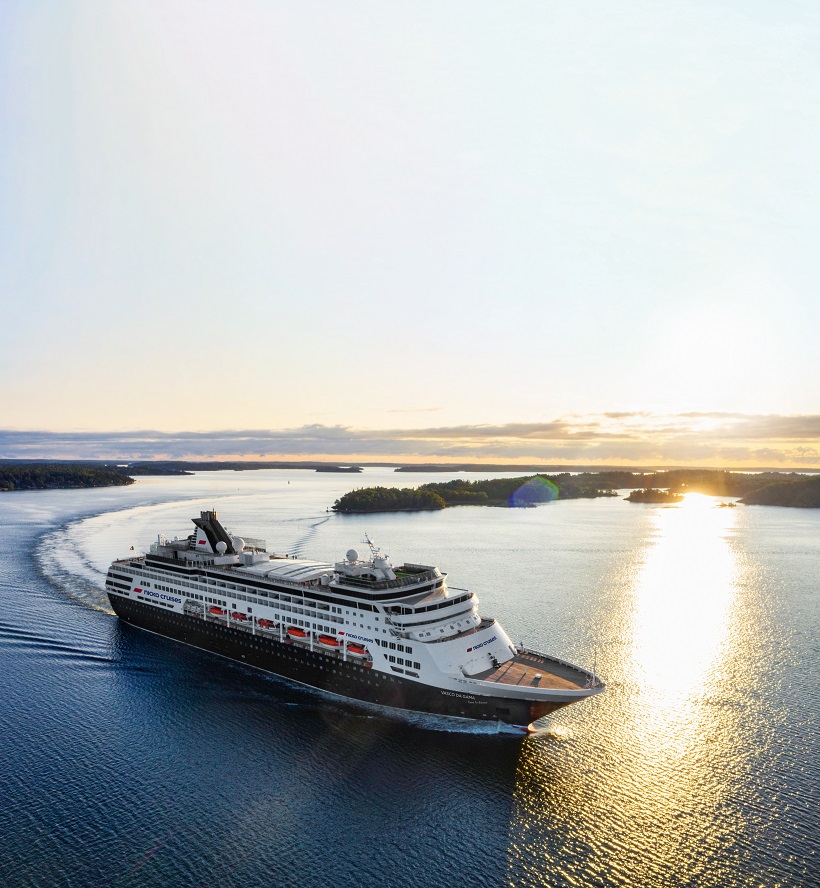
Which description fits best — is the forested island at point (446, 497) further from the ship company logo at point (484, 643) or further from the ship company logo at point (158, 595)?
the ship company logo at point (484, 643)

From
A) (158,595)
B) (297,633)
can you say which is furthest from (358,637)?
(158,595)

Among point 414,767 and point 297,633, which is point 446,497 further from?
point 414,767

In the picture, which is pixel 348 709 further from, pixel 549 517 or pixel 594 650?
pixel 549 517

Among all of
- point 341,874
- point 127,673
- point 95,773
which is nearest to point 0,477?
point 127,673

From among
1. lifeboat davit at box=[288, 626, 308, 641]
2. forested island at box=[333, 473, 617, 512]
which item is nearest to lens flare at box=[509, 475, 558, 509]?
forested island at box=[333, 473, 617, 512]

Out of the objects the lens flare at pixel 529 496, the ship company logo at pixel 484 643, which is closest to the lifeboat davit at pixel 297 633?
the ship company logo at pixel 484 643

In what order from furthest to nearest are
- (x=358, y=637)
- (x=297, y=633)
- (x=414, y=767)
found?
(x=297, y=633), (x=358, y=637), (x=414, y=767)

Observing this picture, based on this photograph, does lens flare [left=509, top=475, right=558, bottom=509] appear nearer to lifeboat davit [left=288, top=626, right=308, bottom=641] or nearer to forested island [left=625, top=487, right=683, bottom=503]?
forested island [left=625, top=487, right=683, bottom=503]
